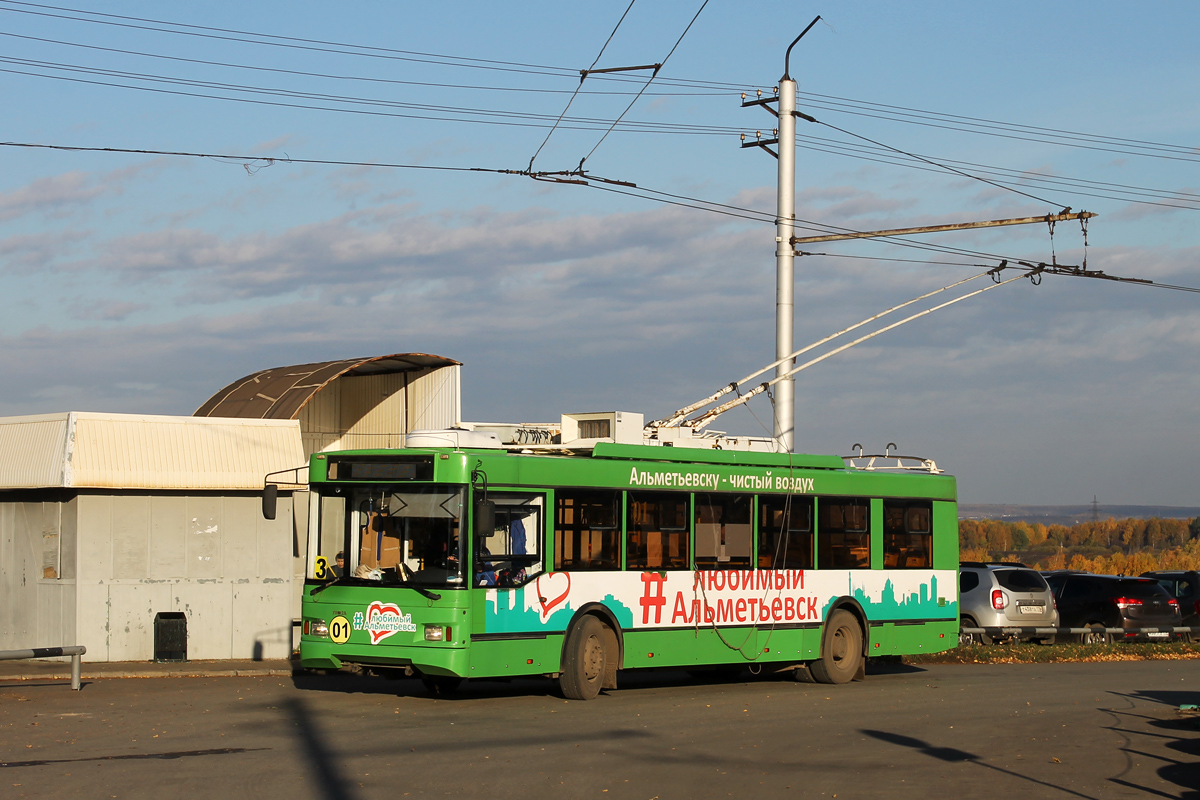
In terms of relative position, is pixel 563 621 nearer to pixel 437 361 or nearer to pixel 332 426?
pixel 437 361

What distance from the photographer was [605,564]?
1576 centimetres

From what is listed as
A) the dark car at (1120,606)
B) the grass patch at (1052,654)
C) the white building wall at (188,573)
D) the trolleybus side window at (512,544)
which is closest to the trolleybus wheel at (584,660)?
the trolleybus side window at (512,544)

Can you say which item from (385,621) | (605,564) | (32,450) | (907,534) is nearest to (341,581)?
(385,621)

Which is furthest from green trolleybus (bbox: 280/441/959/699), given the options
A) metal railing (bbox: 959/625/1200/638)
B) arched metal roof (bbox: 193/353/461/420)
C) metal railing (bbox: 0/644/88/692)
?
arched metal roof (bbox: 193/353/461/420)

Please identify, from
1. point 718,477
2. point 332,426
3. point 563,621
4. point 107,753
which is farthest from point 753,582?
point 332,426

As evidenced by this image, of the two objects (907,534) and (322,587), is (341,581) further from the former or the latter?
(907,534)

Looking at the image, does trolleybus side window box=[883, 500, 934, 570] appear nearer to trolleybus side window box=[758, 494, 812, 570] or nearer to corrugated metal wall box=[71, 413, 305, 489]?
trolleybus side window box=[758, 494, 812, 570]

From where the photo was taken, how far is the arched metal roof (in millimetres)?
22953

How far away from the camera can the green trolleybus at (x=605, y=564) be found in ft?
47.4

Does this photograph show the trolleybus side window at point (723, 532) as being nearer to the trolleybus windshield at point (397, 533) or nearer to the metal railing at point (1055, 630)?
the trolleybus windshield at point (397, 533)

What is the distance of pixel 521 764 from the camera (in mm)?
10750

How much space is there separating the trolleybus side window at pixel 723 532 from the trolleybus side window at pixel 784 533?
0.28 meters

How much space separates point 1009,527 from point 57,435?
123742mm

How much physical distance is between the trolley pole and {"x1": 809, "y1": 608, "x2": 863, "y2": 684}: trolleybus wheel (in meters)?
3.89
